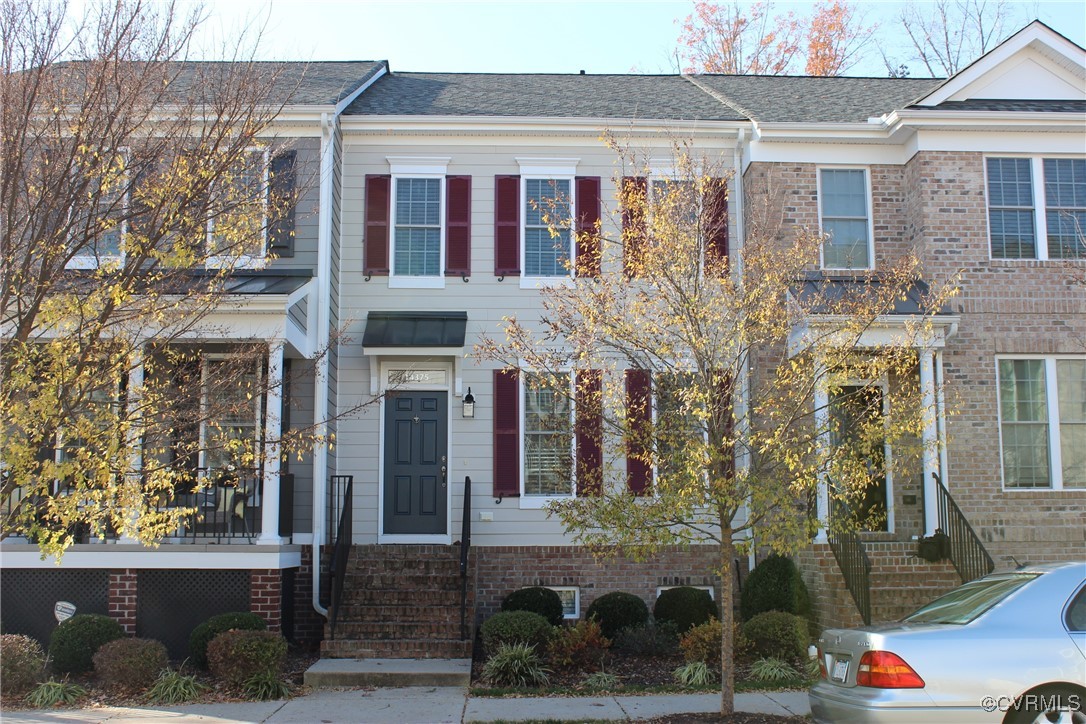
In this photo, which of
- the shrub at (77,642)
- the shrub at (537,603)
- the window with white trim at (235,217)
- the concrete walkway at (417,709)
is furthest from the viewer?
the shrub at (537,603)

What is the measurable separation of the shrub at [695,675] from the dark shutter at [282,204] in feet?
19.4

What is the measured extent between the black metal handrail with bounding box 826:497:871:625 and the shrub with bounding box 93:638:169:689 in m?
7.21

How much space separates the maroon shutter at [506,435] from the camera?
1384cm

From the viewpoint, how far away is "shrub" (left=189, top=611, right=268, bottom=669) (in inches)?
434

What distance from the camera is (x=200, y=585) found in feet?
39.2

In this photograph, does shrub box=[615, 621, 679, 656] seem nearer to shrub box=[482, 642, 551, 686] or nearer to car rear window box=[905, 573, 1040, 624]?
shrub box=[482, 642, 551, 686]

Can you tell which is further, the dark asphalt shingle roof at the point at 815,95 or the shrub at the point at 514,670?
the dark asphalt shingle roof at the point at 815,95

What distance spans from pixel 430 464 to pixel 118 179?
7077 millimetres

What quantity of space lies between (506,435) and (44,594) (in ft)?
19.5

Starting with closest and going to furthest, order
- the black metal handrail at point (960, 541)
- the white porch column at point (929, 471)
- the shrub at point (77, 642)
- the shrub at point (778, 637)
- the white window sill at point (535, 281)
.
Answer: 1. the shrub at point (77, 642)
2. the shrub at point (778, 637)
3. the black metal handrail at point (960, 541)
4. the white porch column at point (929, 471)
5. the white window sill at point (535, 281)

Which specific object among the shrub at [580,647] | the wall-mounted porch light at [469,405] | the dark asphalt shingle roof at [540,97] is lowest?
the shrub at [580,647]

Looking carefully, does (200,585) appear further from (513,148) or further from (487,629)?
(513,148)

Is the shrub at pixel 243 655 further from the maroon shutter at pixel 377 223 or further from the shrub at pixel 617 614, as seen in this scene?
the maroon shutter at pixel 377 223

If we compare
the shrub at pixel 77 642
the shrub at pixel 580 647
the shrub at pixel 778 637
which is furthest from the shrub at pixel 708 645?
the shrub at pixel 77 642
